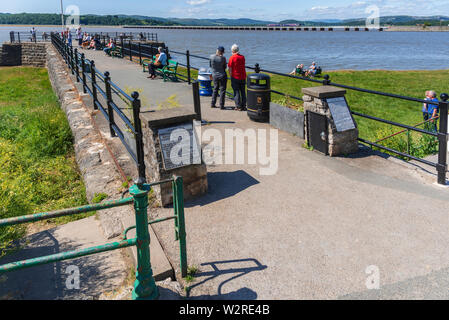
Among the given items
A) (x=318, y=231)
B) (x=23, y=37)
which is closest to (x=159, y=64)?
(x=318, y=231)

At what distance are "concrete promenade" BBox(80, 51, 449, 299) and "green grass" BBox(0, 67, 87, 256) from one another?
64.2 inches

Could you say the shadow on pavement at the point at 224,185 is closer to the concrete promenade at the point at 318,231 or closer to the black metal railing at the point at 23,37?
the concrete promenade at the point at 318,231

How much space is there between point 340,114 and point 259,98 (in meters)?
2.78

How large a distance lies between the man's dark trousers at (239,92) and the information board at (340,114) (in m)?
4.03

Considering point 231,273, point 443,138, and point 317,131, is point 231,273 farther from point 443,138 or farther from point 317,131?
point 317,131

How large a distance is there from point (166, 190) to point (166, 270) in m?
1.64

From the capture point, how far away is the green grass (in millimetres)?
4938

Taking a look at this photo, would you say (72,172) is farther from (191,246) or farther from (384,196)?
(384,196)

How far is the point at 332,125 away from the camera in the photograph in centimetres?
704

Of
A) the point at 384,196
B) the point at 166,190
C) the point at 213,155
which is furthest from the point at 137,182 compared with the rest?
the point at 213,155

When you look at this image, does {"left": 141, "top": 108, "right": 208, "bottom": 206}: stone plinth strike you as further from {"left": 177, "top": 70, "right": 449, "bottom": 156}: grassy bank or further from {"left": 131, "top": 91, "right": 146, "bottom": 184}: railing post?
{"left": 177, "top": 70, "right": 449, "bottom": 156}: grassy bank

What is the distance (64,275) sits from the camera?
4.06 metres

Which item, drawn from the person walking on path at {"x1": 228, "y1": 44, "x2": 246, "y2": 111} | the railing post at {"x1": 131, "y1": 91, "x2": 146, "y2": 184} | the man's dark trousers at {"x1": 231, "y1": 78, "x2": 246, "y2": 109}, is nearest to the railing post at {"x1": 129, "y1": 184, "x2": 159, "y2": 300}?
the railing post at {"x1": 131, "y1": 91, "x2": 146, "y2": 184}
